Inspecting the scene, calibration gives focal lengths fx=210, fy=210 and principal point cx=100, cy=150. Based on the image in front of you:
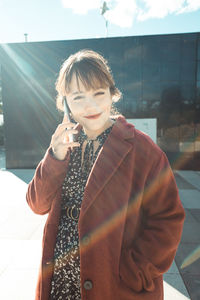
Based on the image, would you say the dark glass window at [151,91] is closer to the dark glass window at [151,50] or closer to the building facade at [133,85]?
the building facade at [133,85]

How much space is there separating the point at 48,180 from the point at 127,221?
20.7 inches

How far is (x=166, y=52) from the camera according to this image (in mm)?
9703

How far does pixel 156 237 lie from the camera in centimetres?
118

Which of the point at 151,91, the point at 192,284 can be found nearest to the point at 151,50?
the point at 151,91

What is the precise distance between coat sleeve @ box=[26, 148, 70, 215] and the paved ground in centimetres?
189

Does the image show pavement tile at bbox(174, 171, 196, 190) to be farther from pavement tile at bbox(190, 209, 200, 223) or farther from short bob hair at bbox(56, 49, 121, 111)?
short bob hair at bbox(56, 49, 121, 111)

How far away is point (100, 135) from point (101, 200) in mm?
431

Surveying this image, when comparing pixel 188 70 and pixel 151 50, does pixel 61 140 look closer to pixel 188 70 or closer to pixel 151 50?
pixel 151 50

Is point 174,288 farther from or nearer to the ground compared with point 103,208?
nearer to the ground

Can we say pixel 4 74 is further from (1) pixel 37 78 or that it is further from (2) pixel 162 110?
(2) pixel 162 110

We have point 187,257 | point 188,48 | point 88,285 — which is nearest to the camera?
point 88,285

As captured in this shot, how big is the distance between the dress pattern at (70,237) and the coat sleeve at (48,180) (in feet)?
0.21

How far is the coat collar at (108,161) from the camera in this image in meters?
1.12

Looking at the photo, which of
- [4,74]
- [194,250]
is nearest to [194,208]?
[194,250]
